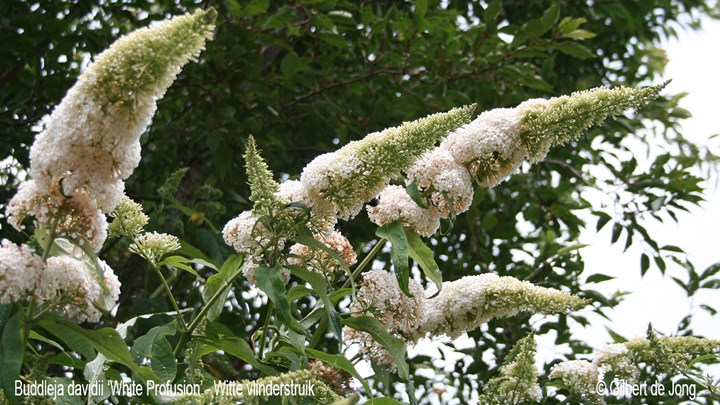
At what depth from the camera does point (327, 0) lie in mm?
3176

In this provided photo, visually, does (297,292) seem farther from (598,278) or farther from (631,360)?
(598,278)

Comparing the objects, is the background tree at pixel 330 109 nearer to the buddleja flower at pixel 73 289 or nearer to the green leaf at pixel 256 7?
the green leaf at pixel 256 7

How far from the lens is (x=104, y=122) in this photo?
4.38ft

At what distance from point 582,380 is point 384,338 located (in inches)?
26.2

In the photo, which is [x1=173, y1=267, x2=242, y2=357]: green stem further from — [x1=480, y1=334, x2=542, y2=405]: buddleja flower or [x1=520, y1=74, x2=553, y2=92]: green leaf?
[x1=520, y1=74, x2=553, y2=92]: green leaf

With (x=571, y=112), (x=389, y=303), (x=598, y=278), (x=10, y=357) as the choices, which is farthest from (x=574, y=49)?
(x=10, y=357)

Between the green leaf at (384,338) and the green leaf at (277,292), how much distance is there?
0.15 metres

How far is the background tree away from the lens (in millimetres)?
3178

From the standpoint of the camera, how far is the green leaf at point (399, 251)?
157 centimetres

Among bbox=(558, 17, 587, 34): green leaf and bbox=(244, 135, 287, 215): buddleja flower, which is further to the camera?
bbox=(558, 17, 587, 34): green leaf

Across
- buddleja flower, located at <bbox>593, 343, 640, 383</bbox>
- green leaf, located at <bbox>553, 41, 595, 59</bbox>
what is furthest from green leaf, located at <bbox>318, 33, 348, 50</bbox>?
buddleja flower, located at <bbox>593, 343, 640, 383</bbox>

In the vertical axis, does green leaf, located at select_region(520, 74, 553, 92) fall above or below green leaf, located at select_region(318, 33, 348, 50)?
below

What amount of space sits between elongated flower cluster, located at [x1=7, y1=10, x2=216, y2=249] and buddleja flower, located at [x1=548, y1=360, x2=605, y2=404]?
3.89 feet

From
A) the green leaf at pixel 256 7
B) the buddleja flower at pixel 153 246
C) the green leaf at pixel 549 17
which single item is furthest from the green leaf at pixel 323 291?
the green leaf at pixel 549 17
